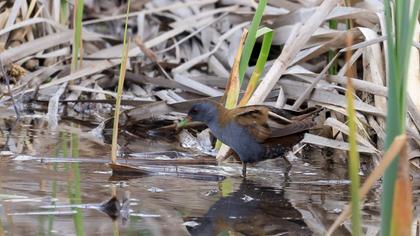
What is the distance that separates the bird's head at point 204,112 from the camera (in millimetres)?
4895

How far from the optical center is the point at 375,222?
3.65 metres

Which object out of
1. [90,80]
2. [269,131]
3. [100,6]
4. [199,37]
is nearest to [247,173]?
[269,131]

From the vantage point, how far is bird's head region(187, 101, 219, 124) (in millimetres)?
4895

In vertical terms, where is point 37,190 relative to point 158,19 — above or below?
below

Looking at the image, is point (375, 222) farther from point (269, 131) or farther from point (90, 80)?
point (90, 80)

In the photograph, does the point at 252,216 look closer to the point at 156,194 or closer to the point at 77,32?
the point at 156,194

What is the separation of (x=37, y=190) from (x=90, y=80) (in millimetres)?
2779

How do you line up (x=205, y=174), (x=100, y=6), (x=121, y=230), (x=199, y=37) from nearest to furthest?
(x=121, y=230) → (x=205, y=174) → (x=199, y=37) → (x=100, y=6)

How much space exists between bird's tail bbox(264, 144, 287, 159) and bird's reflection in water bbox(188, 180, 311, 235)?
0.44m

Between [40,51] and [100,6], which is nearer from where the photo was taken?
[40,51]

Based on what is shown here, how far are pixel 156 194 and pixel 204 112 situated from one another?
104cm

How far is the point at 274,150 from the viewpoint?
4.76m

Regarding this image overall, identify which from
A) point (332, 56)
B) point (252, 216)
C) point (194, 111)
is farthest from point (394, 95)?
point (332, 56)

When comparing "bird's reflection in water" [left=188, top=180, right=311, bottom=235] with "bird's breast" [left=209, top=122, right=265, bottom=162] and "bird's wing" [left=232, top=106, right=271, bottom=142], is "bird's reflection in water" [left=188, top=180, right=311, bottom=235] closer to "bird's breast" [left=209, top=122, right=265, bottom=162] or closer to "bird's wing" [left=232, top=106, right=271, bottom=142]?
"bird's breast" [left=209, top=122, right=265, bottom=162]
